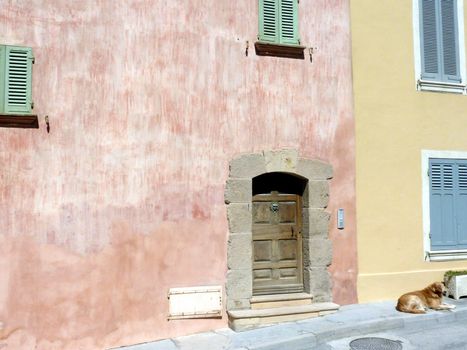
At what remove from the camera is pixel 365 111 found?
26.4 ft

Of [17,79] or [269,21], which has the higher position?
[269,21]

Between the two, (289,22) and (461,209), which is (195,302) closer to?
(289,22)

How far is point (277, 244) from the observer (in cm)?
762

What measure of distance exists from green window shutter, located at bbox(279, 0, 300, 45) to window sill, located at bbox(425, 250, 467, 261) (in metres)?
4.29

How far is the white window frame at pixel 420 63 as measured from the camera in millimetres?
8414

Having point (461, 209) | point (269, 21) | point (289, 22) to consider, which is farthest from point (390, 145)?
point (269, 21)

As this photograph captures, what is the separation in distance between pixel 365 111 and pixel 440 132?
1557mm

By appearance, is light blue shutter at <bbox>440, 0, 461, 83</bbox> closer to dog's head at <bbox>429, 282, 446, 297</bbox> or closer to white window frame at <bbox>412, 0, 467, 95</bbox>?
white window frame at <bbox>412, 0, 467, 95</bbox>

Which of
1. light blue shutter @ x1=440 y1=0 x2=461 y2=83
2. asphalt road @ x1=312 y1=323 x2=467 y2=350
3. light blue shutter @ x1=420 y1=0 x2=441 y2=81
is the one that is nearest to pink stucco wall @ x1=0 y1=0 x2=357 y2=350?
asphalt road @ x1=312 y1=323 x2=467 y2=350

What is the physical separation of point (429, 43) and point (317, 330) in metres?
5.43

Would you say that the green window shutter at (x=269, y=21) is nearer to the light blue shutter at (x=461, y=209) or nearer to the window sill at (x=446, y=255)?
the light blue shutter at (x=461, y=209)

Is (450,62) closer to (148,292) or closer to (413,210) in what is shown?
(413,210)

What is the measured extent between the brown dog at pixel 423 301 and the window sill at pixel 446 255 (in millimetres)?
927

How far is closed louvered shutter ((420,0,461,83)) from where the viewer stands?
8.52 meters
